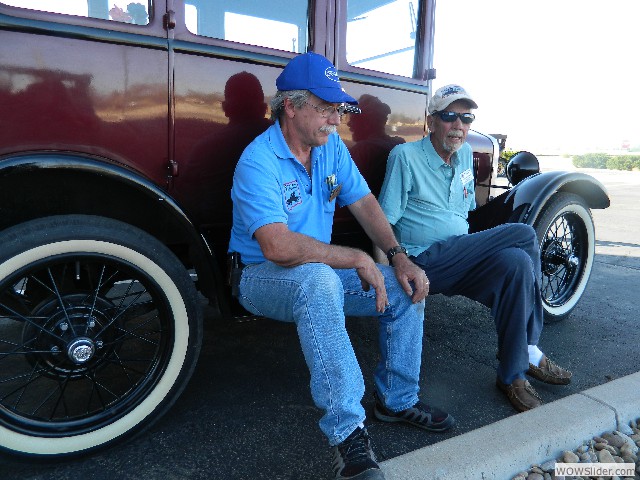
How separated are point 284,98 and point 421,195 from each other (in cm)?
89

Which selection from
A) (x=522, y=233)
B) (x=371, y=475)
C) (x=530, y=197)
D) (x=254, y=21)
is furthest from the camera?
(x=530, y=197)

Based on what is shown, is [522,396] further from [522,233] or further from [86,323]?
[86,323]

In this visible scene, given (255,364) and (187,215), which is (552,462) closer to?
(255,364)

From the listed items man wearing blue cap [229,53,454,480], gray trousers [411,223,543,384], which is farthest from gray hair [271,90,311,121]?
gray trousers [411,223,543,384]

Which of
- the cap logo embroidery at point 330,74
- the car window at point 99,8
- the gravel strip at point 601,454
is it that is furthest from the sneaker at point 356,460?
the car window at point 99,8

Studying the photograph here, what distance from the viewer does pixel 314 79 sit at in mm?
1899

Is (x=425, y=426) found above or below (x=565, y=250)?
below

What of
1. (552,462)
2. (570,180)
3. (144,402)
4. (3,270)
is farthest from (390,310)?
(570,180)

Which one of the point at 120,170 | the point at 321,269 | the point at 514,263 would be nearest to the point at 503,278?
the point at 514,263

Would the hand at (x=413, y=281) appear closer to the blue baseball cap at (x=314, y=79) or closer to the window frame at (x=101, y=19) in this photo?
the blue baseball cap at (x=314, y=79)

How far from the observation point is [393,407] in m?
2.03

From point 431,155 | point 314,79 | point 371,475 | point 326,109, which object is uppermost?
point 314,79

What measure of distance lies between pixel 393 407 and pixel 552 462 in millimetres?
603

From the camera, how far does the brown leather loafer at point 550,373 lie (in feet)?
7.75
